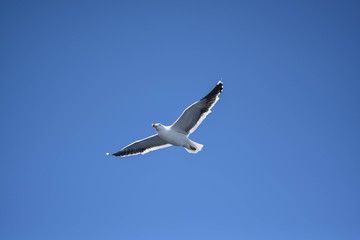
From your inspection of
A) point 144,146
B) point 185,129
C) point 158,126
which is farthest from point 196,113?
point 144,146

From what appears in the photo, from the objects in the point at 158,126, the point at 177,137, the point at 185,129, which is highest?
Result: the point at 158,126

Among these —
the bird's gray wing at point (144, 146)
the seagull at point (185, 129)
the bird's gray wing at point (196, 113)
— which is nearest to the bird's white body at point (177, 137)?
the seagull at point (185, 129)

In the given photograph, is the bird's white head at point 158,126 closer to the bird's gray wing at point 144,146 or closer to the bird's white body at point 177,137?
the bird's white body at point 177,137

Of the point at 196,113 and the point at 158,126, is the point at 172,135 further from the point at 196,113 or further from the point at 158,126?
the point at 196,113

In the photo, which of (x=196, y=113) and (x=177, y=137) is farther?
(x=177, y=137)

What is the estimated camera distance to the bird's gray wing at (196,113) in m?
14.7

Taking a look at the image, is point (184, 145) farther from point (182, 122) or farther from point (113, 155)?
point (113, 155)

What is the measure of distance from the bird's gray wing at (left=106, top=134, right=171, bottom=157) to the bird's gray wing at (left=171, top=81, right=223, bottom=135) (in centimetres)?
146

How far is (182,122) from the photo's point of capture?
50.5ft

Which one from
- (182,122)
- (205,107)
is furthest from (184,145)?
(205,107)

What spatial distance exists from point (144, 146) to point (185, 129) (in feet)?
8.68

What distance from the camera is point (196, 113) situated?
15.1 m

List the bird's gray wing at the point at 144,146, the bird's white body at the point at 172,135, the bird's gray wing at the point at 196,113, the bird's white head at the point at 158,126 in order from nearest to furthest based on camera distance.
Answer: the bird's gray wing at the point at 196,113
the bird's white body at the point at 172,135
the bird's white head at the point at 158,126
the bird's gray wing at the point at 144,146

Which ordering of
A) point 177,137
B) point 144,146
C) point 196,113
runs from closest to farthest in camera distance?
point 196,113 → point 177,137 → point 144,146
